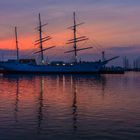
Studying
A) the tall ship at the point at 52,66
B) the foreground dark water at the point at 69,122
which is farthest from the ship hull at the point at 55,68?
the foreground dark water at the point at 69,122

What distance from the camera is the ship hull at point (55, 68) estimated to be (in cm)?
14425

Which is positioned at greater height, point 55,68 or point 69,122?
point 55,68

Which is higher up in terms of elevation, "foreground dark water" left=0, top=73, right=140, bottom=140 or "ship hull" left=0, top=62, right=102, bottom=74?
"ship hull" left=0, top=62, right=102, bottom=74

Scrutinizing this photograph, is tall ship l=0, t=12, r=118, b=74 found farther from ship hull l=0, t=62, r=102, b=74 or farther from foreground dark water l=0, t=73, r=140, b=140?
foreground dark water l=0, t=73, r=140, b=140

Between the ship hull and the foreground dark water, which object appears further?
the ship hull

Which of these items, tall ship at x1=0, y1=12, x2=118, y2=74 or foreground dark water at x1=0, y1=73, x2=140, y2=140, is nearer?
foreground dark water at x1=0, y1=73, x2=140, y2=140

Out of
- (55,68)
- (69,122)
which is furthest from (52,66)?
(69,122)

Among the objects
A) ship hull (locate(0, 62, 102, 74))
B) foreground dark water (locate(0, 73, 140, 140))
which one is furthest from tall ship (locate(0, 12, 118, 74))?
foreground dark water (locate(0, 73, 140, 140))

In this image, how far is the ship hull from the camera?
144m

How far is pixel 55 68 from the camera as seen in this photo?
146 metres

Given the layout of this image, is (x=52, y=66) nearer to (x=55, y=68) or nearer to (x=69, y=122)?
(x=55, y=68)

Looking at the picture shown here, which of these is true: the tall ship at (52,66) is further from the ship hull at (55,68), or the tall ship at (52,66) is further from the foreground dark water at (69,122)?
the foreground dark water at (69,122)

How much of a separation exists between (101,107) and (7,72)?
12760cm

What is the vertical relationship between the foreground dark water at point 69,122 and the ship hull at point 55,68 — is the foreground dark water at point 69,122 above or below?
below
